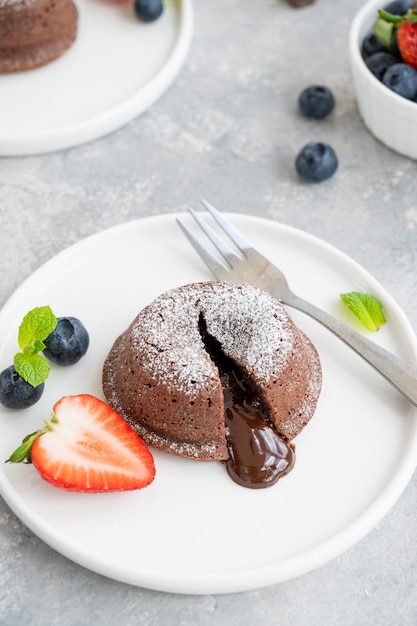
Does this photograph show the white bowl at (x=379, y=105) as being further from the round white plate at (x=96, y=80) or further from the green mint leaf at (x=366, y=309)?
the green mint leaf at (x=366, y=309)

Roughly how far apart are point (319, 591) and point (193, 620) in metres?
0.28

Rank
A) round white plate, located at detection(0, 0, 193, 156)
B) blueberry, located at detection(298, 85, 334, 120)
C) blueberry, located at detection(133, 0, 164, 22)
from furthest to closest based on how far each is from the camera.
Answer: blueberry, located at detection(133, 0, 164, 22)
blueberry, located at detection(298, 85, 334, 120)
round white plate, located at detection(0, 0, 193, 156)

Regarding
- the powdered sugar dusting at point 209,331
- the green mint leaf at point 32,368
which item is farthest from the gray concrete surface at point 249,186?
the powdered sugar dusting at point 209,331

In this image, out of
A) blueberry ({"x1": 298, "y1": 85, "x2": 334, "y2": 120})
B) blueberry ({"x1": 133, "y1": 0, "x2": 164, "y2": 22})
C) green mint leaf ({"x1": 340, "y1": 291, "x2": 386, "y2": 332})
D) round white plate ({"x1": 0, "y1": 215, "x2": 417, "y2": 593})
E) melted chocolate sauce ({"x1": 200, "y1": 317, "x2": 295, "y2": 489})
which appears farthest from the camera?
blueberry ({"x1": 133, "y1": 0, "x2": 164, "y2": 22})

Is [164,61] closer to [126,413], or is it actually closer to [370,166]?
[370,166]

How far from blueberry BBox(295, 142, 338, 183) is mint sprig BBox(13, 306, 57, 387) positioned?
3.54 feet

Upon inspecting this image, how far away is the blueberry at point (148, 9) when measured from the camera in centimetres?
289

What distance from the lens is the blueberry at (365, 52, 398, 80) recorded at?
256 centimetres

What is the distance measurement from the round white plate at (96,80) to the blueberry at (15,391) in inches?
41.2

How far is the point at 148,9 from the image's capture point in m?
2.90

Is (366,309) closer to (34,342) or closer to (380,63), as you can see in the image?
(34,342)

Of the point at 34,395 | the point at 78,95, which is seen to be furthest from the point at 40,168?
→ the point at 34,395

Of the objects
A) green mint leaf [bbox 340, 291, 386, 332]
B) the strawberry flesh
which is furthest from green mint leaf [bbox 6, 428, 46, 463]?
the strawberry flesh

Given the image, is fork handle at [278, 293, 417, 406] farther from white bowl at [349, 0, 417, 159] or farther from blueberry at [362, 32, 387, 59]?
blueberry at [362, 32, 387, 59]
